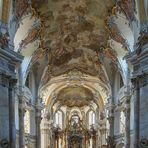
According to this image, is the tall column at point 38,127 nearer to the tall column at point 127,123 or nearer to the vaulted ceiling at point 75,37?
the vaulted ceiling at point 75,37

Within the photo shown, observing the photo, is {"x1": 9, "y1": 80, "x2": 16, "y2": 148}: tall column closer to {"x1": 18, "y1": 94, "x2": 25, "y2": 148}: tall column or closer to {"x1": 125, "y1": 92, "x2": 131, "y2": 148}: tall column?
{"x1": 18, "y1": 94, "x2": 25, "y2": 148}: tall column

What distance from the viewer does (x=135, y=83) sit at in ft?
90.0

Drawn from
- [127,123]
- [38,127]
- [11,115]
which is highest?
[11,115]

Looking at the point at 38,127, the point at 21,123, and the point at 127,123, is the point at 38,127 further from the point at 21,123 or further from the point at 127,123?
the point at 127,123

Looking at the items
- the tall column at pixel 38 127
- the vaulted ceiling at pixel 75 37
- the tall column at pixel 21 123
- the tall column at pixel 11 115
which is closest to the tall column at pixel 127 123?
the vaulted ceiling at pixel 75 37

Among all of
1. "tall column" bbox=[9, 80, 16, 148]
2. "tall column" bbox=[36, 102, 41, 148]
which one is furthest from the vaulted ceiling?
"tall column" bbox=[9, 80, 16, 148]

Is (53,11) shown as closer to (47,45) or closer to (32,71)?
(47,45)

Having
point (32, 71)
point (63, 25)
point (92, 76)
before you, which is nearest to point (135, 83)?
point (63, 25)

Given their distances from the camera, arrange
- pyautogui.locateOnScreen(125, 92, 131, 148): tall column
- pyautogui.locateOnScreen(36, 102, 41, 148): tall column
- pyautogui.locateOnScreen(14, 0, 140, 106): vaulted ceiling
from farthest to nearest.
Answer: pyautogui.locateOnScreen(36, 102, 41, 148): tall column → pyautogui.locateOnScreen(125, 92, 131, 148): tall column → pyautogui.locateOnScreen(14, 0, 140, 106): vaulted ceiling

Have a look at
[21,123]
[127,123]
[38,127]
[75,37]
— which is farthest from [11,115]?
[38,127]

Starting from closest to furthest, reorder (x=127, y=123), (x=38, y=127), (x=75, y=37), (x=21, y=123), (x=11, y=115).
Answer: (x=11, y=115) → (x=21, y=123) → (x=127, y=123) → (x=75, y=37) → (x=38, y=127)

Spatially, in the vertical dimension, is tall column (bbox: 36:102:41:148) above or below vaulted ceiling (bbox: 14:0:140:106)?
below

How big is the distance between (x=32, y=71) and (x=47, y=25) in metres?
6.86

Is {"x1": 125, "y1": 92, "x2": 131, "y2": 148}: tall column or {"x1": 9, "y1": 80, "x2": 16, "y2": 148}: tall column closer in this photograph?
{"x1": 9, "y1": 80, "x2": 16, "y2": 148}: tall column
